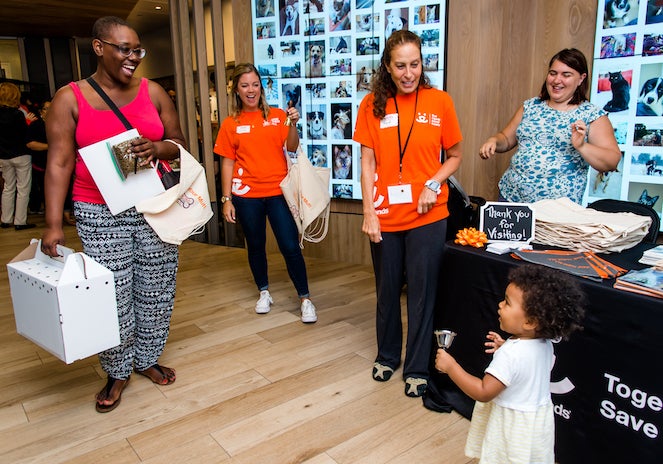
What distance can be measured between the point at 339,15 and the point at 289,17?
1.92 ft

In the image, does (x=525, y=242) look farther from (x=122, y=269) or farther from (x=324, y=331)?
(x=122, y=269)

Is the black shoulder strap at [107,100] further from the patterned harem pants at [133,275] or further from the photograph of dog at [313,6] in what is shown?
the photograph of dog at [313,6]

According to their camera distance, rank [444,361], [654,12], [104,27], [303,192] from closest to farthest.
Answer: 1. [444,361]
2. [104,27]
3. [654,12]
4. [303,192]

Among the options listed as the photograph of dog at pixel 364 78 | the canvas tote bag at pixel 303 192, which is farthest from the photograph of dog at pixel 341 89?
the canvas tote bag at pixel 303 192

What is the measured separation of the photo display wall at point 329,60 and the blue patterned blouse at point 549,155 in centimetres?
154

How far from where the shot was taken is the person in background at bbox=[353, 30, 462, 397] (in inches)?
88.9

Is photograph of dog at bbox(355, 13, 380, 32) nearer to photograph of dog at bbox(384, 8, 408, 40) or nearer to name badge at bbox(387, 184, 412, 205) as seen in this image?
photograph of dog at bbox(384, 8, 408, 40)

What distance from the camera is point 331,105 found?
456 cm

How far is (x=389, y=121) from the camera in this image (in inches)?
90.7

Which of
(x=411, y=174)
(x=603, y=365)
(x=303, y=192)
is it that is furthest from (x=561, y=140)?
(x=303, y=192)

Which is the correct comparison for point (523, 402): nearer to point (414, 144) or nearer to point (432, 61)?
point (414, 144)

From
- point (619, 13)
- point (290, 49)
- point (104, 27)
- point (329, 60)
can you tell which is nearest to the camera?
point (104, 27)

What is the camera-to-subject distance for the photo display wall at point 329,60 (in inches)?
163

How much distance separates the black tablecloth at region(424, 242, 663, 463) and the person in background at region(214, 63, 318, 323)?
5.11ft
